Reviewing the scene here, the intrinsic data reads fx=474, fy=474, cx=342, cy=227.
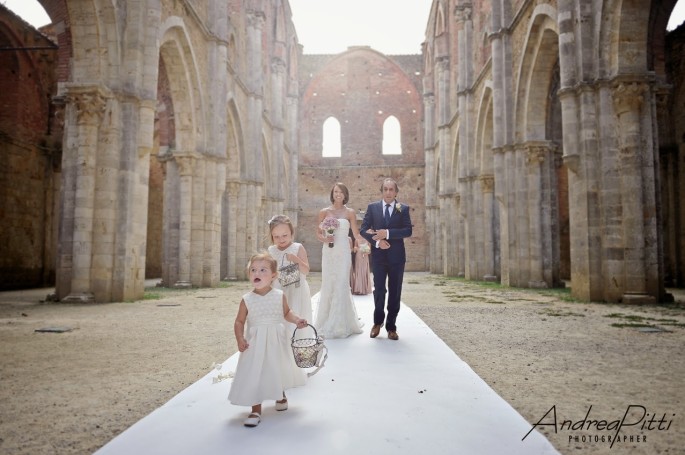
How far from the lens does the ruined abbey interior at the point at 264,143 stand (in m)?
9.71

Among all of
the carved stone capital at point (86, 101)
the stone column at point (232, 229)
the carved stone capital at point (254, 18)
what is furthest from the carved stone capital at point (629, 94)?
the carved stone capital at point (254, 18)

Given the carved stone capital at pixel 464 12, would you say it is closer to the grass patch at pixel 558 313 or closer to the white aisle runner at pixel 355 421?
the grass patch at pixel 558 313

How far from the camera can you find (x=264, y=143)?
24.8 metres

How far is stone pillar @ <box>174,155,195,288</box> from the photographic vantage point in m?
14.6

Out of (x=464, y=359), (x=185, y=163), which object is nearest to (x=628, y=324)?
(x=464, y=359)

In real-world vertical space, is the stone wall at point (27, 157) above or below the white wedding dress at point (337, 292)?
above

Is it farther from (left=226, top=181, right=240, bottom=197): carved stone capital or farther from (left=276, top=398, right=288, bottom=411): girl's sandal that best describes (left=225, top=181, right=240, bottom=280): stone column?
(left=276, top=398, right=288, bottom=411): girl's sandal

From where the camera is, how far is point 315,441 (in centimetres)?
243

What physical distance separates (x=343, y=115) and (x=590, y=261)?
27.5 m

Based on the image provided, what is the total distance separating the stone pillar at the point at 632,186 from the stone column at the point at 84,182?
10750mm

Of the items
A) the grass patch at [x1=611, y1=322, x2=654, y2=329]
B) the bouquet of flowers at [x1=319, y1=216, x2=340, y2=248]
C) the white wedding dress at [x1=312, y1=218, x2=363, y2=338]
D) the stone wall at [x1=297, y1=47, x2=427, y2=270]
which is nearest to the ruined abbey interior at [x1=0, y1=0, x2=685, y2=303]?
the grass patch at [x1=611, y1=322, x2=654, y2=329]

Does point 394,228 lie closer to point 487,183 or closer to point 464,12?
point 487,183

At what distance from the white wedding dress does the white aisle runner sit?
5.28 feet

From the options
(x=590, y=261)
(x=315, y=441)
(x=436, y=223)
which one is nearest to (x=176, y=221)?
(x=590, y=261)
